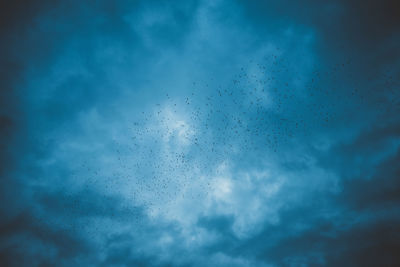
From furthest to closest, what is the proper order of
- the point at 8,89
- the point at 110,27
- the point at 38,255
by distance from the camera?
the point at 38,255 → the point at 8,89 → the point at 110,27

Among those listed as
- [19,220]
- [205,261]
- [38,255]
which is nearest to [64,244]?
[38,255]

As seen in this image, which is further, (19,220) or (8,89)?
(19,220)

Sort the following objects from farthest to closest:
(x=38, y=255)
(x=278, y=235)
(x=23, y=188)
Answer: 1. (x=278, y=235)
2. (x=38, y=255)
3. (x=23, y=188)

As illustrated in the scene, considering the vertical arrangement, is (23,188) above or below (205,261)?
above

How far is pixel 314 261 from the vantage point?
32906 mm

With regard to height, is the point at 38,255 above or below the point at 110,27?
below

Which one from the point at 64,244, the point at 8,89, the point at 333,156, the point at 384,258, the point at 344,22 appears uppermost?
the point at 344,22

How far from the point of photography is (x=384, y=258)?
32.3m

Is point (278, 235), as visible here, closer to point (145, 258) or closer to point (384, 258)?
point (384, 258)

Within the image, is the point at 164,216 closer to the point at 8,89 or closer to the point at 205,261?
the point at 205,261

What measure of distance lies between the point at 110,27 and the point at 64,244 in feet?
87.5

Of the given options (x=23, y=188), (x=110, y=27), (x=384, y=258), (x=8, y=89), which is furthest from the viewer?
(x=384, y=258)

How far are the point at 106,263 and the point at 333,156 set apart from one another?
32.0 metres

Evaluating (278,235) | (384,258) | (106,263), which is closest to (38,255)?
(106,263)
